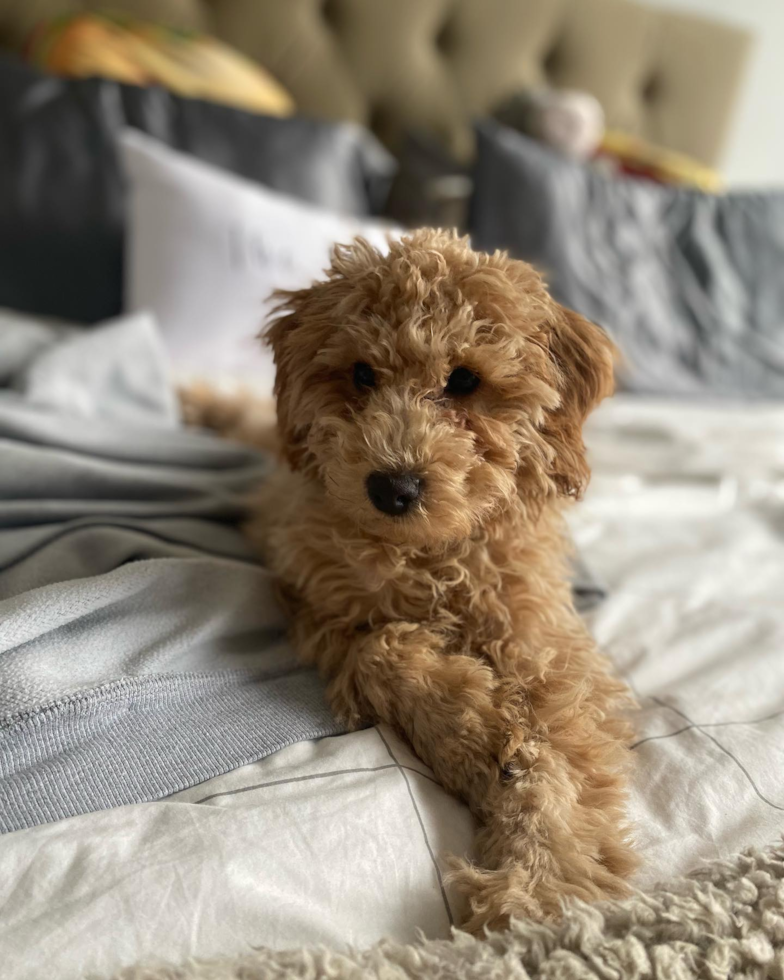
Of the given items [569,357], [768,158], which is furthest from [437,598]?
[768,158]

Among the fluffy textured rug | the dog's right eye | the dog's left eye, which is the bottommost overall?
the fluffy textured rug

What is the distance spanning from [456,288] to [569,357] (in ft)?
0.51

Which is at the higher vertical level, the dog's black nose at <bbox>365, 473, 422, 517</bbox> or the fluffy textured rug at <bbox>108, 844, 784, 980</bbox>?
the dog's black nose at <bbox>365, 473, 422, 517</bbox>

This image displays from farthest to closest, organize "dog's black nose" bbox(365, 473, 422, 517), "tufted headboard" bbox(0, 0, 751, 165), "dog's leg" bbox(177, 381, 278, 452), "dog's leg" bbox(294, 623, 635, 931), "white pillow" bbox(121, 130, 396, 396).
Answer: "tufted headboard" bbox(0, 0, 751, 165) → "white pillow" bbox(121, 130, 396, 396) → "dog's leg" bbox(177, 381, 278, 452) → "dog's black nose" bbox(365, 473, 422, 517) → "dog's leg" bbox(294, 623, 635, 931)

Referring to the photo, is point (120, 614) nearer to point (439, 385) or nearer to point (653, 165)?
point (439, 385)

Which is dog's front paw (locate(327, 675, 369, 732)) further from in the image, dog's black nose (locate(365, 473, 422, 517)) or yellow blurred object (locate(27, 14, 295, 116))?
yellow blurred object (locate(27, 14, 295, 116))

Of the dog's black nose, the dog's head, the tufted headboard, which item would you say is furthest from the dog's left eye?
the tufted headboard

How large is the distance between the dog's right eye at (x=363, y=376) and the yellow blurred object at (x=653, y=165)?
174cm

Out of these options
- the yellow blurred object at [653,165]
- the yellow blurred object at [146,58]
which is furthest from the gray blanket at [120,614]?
the yellow blurred object at [653,165]

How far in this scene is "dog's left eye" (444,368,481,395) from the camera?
859 mm

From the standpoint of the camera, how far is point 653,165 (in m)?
2.31

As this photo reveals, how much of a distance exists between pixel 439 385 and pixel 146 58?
1613mm

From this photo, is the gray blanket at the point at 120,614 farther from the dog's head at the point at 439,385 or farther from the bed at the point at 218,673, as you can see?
the dog's head at the point at 439,385

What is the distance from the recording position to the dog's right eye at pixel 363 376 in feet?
2.93
